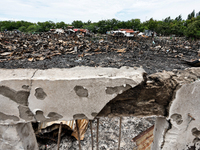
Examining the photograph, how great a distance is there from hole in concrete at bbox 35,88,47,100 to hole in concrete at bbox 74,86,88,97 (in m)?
0.36

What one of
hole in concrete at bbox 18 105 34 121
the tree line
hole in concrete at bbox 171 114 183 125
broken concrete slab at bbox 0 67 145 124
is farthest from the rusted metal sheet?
the tree line

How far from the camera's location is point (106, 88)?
1.36 metres

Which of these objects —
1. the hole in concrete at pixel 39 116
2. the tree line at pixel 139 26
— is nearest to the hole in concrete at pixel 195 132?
the hole in concrete at pixel 39 116

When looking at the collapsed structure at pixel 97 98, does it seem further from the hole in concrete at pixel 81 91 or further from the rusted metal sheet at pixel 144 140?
the rusted metal sheet at pixel 144 140

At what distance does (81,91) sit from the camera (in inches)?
53.8

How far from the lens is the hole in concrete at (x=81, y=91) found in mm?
1345

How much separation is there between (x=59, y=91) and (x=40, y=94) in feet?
0.72

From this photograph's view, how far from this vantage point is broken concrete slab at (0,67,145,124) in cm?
131

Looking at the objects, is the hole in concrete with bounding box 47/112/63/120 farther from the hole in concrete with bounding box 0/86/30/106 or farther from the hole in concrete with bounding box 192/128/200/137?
the hole in concrete with bounding box 192/128/200/137

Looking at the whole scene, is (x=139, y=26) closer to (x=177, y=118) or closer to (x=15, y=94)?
(x=177, y=118)

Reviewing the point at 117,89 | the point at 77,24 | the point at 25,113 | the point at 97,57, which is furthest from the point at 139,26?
the point at 25,113

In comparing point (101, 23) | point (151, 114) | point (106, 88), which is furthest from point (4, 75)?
point (101, 23)

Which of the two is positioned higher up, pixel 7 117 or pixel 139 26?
pixel 139 26

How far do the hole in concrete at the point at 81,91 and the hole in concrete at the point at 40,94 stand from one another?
358mm
